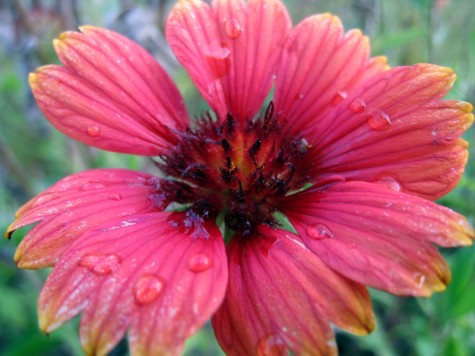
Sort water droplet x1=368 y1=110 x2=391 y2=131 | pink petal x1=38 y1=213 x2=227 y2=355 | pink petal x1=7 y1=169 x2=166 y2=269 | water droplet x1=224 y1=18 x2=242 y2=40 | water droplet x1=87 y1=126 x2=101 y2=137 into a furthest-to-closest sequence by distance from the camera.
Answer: water droplet x1=224 y1=18 x2=242 y2=40
water droplet x1=87 y1=126 x2=101 y2=137
water droplet x1=368 y1=110 x2=391 y2=131
pink petal x1=7 y1=169 x2=166 y2=269
pink petal x1=38 y1=213 x2=227 y2=355

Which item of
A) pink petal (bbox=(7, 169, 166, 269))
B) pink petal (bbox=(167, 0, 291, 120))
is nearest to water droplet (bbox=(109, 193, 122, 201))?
pink petal (bbox=(7, 169, 166, 269))

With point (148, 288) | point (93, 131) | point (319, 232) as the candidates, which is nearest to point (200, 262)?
point (148, 288)

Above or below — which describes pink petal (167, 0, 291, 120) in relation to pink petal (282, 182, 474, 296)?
above

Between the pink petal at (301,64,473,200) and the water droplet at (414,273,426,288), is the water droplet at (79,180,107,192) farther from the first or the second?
the water droplet at (414,273,426,288)

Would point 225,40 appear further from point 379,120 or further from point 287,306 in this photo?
point 287,306

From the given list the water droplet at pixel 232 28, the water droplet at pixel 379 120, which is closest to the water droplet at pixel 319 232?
the water droplet at pixel 379 120
